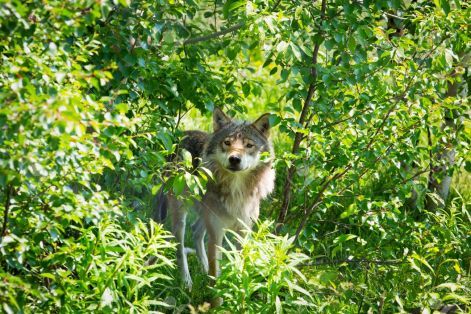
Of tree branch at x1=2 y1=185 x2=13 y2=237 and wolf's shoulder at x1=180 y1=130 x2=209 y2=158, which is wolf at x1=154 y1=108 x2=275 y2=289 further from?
tree branch at x1=2 y1=185 x2=13 y2=237

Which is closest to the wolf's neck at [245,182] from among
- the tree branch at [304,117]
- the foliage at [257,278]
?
the tree branch at [304,117]

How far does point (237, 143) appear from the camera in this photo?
6234 mm

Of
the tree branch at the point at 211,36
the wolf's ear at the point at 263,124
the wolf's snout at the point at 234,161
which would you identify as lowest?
the wolf's snout at the point at 234,161

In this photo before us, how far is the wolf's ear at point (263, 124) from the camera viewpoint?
21.0 feet

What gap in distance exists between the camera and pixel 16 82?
10.5 ft

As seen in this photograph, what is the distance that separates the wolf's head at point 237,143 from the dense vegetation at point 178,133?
18 cm

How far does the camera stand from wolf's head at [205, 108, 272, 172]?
6109 millimetres

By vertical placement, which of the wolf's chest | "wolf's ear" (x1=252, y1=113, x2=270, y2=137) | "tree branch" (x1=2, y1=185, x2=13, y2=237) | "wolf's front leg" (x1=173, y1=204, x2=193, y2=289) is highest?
"tree branch" (x1=2, y1=185, x2=13, y2=237)

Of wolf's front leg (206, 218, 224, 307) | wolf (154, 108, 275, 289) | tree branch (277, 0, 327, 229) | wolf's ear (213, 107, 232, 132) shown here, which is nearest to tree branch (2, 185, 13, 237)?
tree branch (277, 0, 327, 229)

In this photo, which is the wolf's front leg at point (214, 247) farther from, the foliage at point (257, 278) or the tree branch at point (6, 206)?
the tree branch at point (6, 206)

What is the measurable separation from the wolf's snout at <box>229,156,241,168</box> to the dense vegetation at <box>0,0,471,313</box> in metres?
0.45

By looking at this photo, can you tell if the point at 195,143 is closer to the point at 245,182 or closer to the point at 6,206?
the point at 245,182

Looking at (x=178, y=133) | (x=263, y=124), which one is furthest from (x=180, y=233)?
(x=178, y=133)

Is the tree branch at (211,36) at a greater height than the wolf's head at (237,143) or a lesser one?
greater
